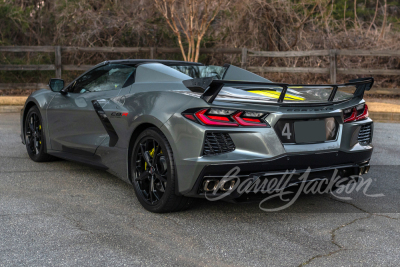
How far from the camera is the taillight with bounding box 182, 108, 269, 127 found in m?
3.55

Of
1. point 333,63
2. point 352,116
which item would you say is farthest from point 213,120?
point 333,63

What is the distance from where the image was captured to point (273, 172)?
361cm

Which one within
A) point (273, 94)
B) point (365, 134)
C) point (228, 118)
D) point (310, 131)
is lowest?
point (365, 134)

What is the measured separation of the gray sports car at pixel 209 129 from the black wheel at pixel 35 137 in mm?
1286

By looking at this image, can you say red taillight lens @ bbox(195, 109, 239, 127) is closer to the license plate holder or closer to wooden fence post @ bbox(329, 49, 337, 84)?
the license plate holder

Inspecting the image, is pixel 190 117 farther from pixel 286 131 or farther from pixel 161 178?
pixel 286 131

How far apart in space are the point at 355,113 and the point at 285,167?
0.94 meters

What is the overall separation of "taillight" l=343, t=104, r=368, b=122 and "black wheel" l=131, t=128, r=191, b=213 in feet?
4.98

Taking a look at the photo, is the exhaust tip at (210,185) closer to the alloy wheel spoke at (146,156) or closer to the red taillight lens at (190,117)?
the red taillight lens at (190,117)

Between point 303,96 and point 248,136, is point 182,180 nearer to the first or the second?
point 248,136

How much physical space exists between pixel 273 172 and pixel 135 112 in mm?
1385

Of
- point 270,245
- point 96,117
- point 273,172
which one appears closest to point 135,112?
point 96,117

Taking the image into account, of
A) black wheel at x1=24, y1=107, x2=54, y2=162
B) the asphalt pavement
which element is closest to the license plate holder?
the asphalt pavement

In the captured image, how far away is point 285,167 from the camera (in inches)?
143
